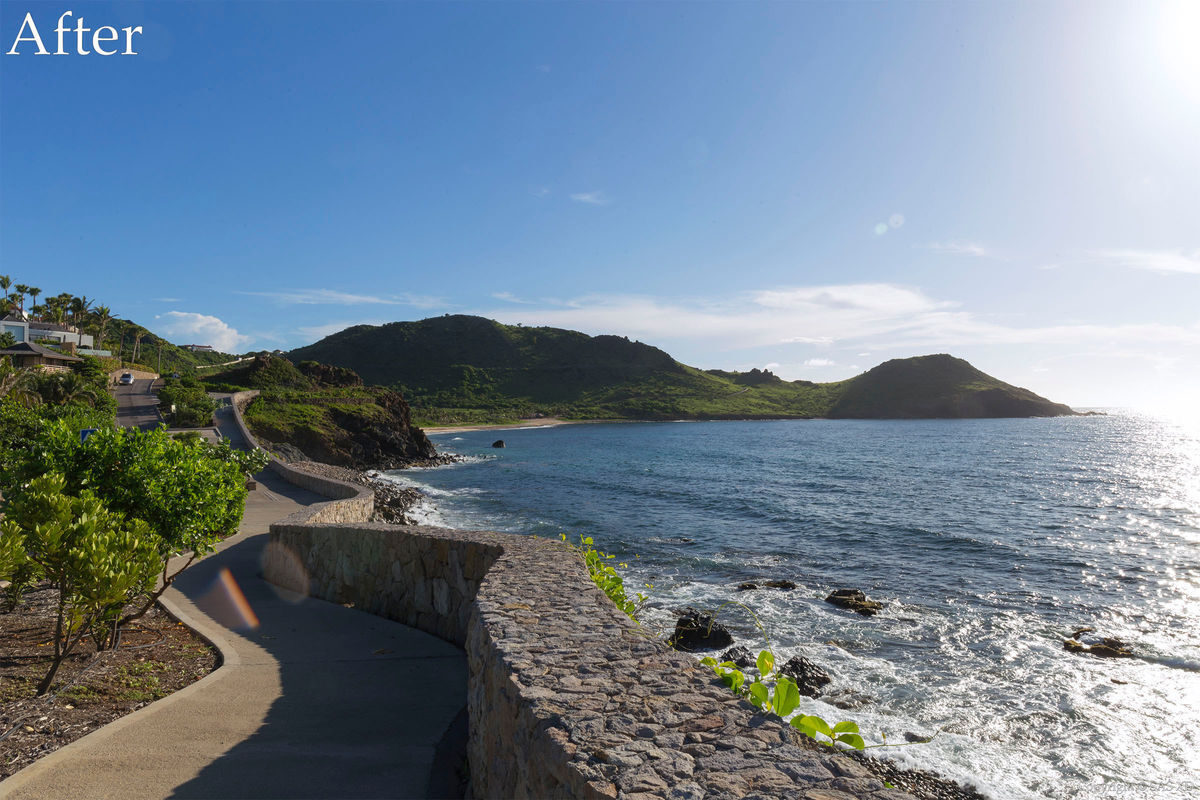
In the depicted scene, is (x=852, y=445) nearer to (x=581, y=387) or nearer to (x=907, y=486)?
(x=907, y=486)

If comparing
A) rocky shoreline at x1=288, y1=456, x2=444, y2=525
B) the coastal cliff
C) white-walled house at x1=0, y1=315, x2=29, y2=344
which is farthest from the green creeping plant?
white-walled house at x1=0, y1=315, x2=29, y2=344

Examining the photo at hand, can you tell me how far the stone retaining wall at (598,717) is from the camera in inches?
115

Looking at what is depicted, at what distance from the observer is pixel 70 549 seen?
5.64 m

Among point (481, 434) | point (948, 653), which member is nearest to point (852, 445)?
point (481, 434)

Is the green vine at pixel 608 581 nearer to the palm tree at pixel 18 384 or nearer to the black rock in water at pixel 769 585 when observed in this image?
the black rock in water at pixel 769 585

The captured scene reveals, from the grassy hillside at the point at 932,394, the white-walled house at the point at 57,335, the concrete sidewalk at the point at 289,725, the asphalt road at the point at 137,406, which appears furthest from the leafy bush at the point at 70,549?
the grassy hillside at the point at 932,394

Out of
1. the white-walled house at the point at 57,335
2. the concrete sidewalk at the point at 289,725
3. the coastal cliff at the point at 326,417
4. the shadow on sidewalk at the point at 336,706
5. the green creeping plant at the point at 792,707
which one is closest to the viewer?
the green creeping plant at the point at 792,707

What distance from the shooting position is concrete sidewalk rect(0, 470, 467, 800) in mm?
4820

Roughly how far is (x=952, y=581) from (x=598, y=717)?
1787cm

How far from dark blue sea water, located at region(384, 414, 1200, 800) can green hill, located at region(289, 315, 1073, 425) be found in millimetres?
80174

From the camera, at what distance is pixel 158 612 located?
9.05 metres

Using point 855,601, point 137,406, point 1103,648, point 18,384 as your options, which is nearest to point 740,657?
point 855,601

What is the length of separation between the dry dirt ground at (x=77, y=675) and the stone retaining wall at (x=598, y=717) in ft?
11.4

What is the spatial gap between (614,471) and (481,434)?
154 ft
